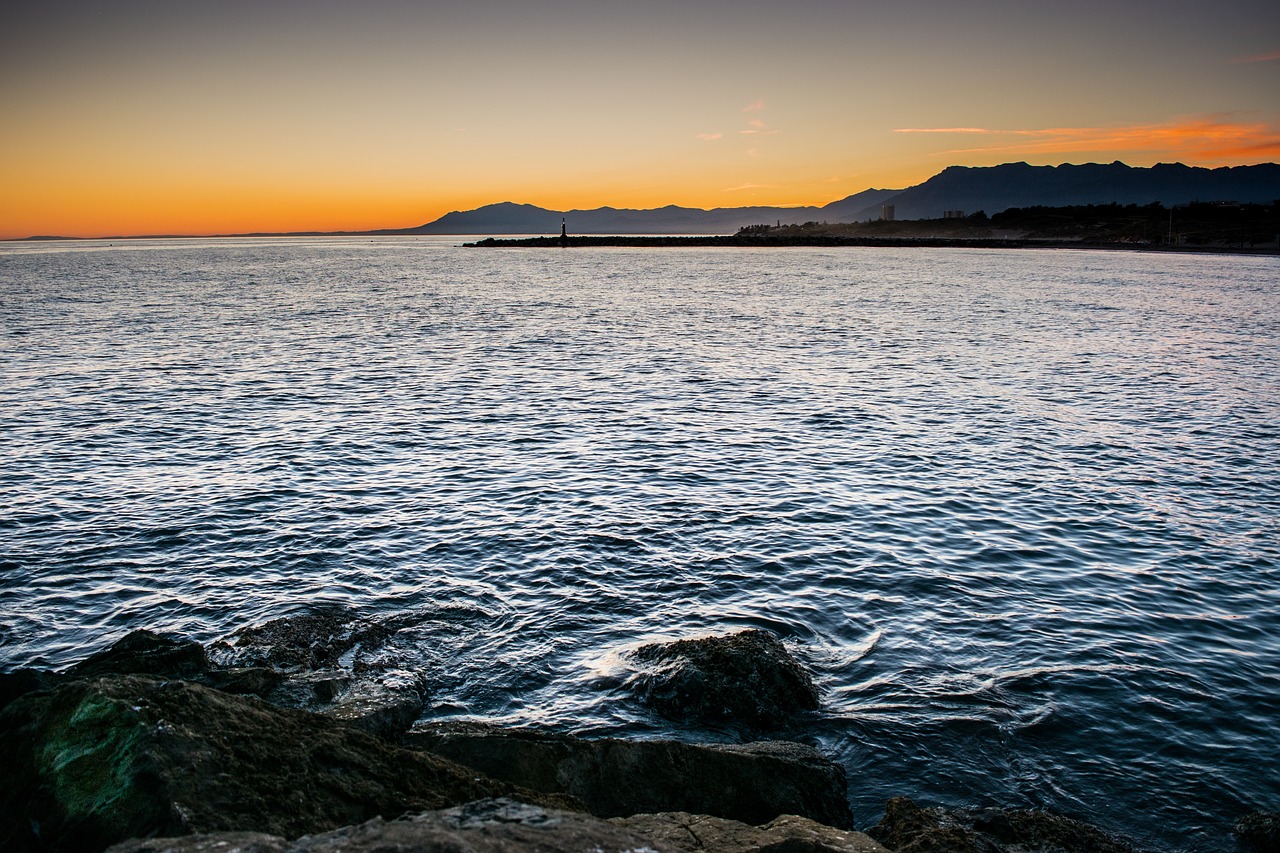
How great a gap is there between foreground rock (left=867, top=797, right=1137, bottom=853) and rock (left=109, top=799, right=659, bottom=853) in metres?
3.27

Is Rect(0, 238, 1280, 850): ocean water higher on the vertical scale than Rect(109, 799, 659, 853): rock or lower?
lower

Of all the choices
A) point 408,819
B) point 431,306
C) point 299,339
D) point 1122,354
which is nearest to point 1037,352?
point 1122,354

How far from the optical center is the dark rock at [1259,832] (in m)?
7.44

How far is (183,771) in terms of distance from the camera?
16.7ft

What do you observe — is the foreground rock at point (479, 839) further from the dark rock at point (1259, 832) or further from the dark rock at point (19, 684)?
the dark rock at point (1259, 832)

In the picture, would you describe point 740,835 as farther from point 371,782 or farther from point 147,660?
point 147,660

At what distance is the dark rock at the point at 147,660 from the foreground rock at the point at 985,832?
7.05m

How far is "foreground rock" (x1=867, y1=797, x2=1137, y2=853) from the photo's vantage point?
6703mm

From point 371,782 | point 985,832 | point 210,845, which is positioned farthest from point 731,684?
point 210,845

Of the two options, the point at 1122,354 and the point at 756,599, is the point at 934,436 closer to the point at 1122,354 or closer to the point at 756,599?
the point at 756,599

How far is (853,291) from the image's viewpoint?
284 ft

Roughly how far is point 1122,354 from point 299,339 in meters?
43.2

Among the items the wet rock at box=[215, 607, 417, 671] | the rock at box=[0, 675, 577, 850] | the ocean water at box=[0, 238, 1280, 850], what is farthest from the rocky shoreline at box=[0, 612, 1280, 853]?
the wet rock at box=[215, 607, 417, 671]

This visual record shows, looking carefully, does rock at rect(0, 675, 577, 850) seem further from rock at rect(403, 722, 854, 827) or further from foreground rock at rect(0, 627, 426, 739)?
foreground rock at rect(0, 627, 426, 739)
